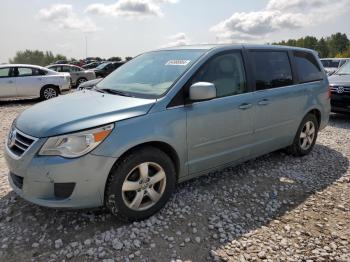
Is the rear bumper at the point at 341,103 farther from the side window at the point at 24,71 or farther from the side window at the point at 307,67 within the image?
the side window at the point at 24,71

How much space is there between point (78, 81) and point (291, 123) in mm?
14931

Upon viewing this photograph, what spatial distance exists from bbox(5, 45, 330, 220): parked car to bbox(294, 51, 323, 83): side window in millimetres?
226

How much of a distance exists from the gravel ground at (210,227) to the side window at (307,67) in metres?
1.63

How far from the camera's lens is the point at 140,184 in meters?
3.29

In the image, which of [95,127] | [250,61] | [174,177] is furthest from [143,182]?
[250,61]

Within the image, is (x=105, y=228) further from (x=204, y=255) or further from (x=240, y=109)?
(x=240, y=109)

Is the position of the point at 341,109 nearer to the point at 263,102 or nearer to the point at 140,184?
the point at 263,102

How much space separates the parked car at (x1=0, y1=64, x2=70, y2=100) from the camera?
1172cm

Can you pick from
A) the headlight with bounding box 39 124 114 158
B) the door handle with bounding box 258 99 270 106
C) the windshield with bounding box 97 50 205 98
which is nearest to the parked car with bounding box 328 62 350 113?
the door handle with bounding box 258 99 270 106

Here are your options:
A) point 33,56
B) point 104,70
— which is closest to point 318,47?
point 33,56

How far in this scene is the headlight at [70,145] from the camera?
2.89 m

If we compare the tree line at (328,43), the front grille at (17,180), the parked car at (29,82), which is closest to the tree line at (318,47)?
the tree line at (328,43)

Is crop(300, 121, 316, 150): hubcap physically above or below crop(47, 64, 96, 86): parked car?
below

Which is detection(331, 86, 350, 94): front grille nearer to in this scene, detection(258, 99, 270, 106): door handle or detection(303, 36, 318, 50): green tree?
detection(258, 99, 270, 106): door handle
